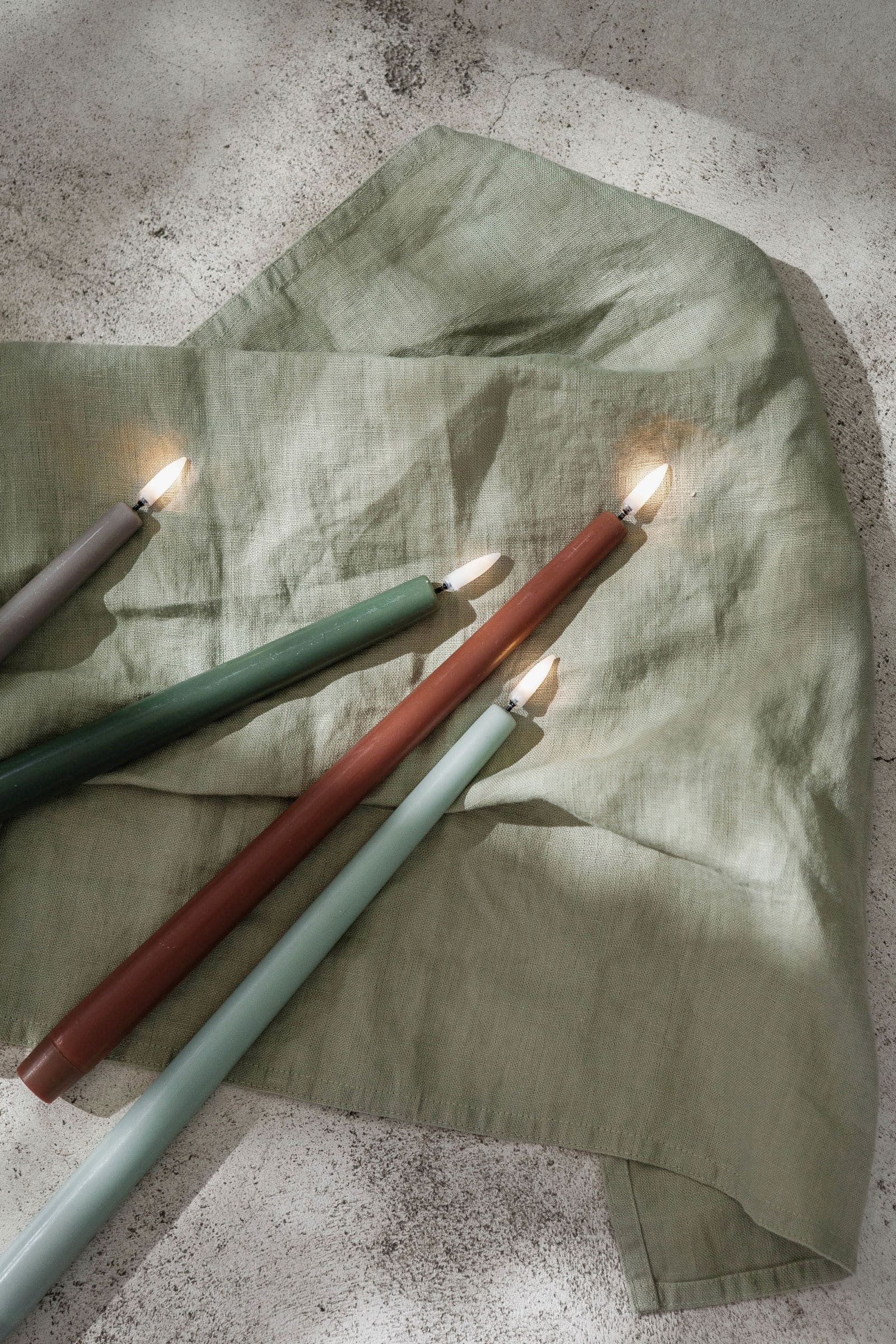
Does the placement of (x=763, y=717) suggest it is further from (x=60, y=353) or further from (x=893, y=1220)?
→ (x=60, y=353)

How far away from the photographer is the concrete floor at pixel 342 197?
37 cm

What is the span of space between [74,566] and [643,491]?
0.74 ft

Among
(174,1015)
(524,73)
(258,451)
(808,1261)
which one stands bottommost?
(808,1261)

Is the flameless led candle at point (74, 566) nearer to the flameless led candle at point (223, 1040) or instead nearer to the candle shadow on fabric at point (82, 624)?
the candle shadow on fabric at point (82, 624)

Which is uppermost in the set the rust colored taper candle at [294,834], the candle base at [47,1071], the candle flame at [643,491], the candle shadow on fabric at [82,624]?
the candle flame at [643,491]

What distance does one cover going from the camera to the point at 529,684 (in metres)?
0.39

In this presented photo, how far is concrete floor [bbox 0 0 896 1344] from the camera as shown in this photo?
373 mm

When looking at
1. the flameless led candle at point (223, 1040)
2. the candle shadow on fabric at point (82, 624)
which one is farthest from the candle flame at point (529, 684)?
the candle shadow on fabric at point (82, 624)

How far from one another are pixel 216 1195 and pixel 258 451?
0.28 m

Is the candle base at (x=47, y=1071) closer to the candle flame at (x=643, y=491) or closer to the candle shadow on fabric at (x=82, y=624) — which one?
the candle shadow on fabric at (x=82, y=624)

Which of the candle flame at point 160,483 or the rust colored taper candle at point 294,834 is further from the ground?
the candle flame at point 160,483

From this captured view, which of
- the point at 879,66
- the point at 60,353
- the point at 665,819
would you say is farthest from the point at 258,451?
the point at 879,66

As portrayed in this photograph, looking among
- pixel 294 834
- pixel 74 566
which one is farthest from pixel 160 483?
pixel 294 834

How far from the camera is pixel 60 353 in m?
0.40
